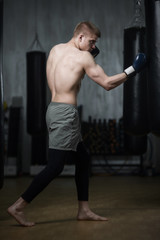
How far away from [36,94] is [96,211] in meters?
3.22

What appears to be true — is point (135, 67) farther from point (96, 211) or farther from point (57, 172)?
point (96, 211)

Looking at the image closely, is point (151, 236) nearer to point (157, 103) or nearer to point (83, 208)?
point (83, 208)

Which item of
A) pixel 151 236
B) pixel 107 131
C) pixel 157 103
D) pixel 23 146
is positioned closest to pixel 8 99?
pixel 23 146

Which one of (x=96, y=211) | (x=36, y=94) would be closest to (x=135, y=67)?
(x=96, y=211)

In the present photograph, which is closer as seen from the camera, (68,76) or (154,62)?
(68,76)

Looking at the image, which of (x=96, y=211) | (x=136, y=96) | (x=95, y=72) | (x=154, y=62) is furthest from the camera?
(x=136, y=96)

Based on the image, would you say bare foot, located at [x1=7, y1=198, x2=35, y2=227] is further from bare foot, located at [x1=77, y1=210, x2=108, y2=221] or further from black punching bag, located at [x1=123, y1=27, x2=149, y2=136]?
black punching bag, located at [x1=123, y1=27, x2=149, y2=136]

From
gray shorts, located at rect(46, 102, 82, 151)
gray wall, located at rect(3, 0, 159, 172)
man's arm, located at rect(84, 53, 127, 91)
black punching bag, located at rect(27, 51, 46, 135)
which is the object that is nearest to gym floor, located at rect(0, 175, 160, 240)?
gray shorts, located at rect(46, 102, 82, 151)

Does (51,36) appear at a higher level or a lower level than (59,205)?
higher

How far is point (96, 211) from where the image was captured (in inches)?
123

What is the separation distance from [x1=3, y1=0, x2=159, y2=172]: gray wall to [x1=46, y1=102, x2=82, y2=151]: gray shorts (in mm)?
4458

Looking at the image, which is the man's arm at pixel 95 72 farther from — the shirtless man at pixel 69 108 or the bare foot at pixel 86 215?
the bare foot at pixel 86 215

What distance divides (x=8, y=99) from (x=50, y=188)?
285cm

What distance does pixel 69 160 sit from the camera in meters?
6.47
